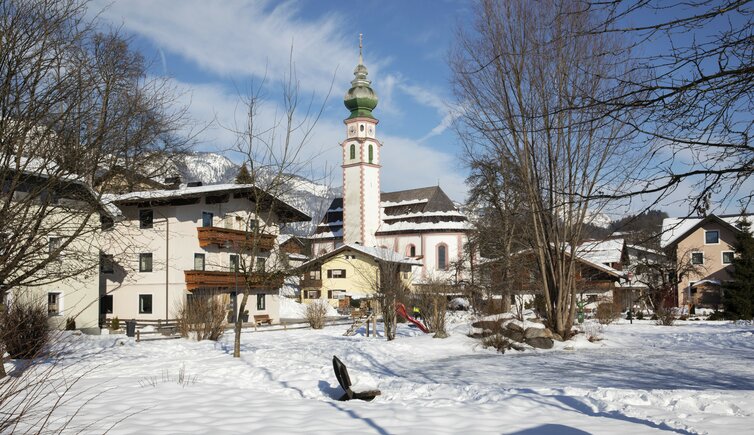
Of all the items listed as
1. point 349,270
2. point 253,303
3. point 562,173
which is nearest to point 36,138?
point 562,173

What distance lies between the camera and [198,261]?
35.8 meters

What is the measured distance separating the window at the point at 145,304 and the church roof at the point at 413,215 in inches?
1501

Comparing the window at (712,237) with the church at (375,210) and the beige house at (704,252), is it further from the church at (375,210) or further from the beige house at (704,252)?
the church at (375,210)

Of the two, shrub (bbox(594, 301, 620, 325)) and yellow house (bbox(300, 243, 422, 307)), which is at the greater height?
yellow house (bbox(300, 243, 422, 307))

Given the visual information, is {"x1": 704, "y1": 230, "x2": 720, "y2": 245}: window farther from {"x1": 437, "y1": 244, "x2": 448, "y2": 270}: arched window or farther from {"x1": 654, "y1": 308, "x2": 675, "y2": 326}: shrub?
{"x1": 437, "y1": 244, "x2": 448, "y2": 270}: arched window

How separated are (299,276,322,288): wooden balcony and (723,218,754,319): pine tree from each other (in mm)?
32804

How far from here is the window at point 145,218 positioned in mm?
35500

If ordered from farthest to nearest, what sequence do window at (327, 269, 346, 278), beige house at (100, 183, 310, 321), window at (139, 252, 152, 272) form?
window at (327, 269, 346, 278), window at (139, 252, 152, 272), beige house at (100, 183, 310, 321)

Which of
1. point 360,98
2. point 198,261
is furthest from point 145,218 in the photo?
point 360,98

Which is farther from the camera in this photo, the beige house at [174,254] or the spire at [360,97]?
the spire at [360,97]

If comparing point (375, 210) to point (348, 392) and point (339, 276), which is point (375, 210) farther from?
point (348, 392)

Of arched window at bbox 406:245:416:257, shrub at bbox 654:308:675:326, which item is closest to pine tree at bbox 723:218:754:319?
shrub at bbox 654:308:675:326

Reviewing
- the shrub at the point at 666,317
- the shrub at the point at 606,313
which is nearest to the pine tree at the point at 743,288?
the shrub at the point at 666,317

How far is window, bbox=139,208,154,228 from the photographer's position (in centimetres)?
3550
